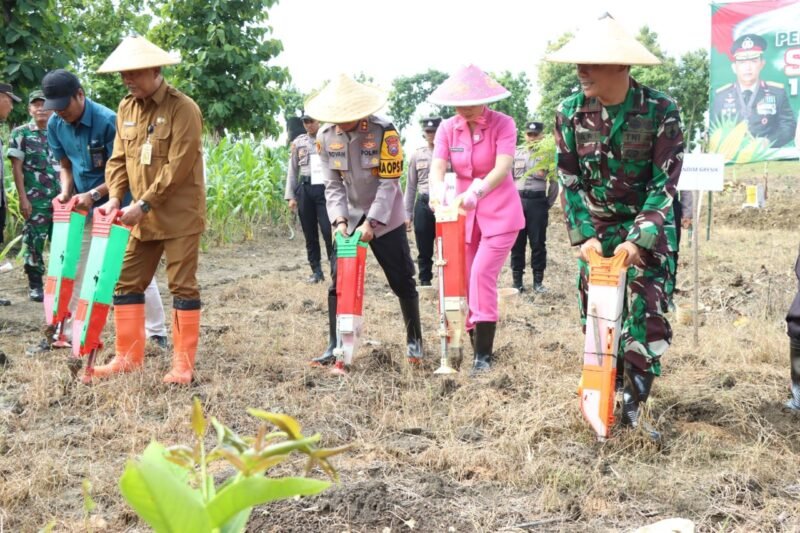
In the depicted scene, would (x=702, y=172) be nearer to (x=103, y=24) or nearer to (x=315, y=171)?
(x=315, y=171)

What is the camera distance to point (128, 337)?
509 cm

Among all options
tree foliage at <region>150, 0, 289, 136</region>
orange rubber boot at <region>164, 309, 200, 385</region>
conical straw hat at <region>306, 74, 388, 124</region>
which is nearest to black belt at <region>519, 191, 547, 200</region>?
conical straw hat at <region>306, 74, 388, 124</region>

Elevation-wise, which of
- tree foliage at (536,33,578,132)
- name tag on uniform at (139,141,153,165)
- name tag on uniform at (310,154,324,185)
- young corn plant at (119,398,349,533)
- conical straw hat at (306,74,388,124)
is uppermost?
tree foliage at (536,33,578,132)

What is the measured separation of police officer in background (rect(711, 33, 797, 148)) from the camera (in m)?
10.7

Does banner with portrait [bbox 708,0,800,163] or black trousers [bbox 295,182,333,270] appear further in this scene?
banner with portrait [bbox 708,0,800,163]

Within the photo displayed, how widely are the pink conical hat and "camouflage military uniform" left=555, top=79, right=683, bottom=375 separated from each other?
116 centimetres

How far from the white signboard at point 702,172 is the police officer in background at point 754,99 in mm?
5127

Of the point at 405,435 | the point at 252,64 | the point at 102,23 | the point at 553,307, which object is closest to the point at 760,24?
the point at 553,307

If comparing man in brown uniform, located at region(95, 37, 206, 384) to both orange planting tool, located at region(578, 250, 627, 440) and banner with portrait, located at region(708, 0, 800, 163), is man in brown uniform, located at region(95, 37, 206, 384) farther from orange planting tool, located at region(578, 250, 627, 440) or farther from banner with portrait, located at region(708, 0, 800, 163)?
banner with portrait, located at region(708, 0, 800, 163)

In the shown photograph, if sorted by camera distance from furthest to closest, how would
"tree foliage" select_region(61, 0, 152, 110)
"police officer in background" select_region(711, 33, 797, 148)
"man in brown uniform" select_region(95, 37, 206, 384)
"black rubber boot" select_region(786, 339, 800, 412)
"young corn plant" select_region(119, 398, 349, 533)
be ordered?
"tree foliage" select_region(61, 0, 152, 110) → "police officer in background" select_region(711, 33, 797, 148) → "man in brown uniform" select_region(95, 37, 206, 384) → "black rubber boot" select_region(786, 339, 800, 412) → "young corn plant" select_region(119, 398, 349, 533)

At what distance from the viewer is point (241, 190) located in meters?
13.4

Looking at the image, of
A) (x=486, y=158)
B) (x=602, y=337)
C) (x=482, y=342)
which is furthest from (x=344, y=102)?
(x=602, y=337)

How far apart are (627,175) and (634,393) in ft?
3.31

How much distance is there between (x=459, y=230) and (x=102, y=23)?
1266 inches
